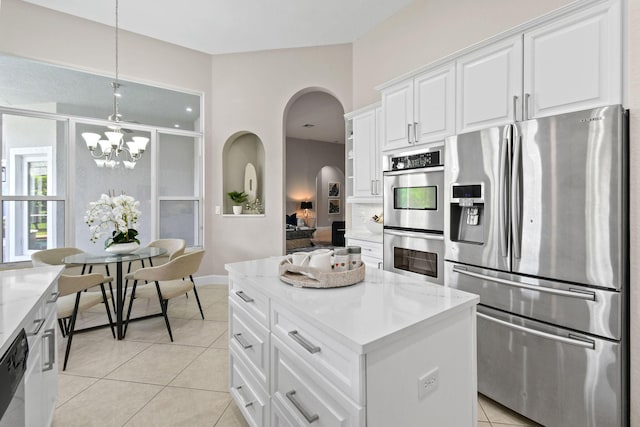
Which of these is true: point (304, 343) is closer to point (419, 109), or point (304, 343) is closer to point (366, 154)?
point (419, 109)

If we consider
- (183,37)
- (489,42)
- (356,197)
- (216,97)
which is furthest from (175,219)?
(489,42)

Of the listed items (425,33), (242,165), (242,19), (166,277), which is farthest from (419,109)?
(242,165)

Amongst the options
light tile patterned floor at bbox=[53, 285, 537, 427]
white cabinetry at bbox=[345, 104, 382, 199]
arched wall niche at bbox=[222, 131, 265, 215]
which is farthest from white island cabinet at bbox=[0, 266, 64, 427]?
arched wall niche at bbox=[222, 131, 265, 215]

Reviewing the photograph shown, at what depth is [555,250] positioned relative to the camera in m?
1.77

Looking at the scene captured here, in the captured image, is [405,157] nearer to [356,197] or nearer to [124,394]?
[356,197]

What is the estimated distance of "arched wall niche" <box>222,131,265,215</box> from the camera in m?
5.24

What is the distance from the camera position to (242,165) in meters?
5.44

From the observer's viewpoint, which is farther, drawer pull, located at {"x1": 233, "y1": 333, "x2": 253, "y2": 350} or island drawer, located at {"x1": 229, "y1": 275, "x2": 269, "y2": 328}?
drawer pull, located at {"x1": 233, "y1": 333, "x2": 253, "y2": 350}

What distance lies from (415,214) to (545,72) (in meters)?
1.28

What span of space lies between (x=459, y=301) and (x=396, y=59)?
330 cm

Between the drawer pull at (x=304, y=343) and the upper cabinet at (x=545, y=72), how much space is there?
1.85 m

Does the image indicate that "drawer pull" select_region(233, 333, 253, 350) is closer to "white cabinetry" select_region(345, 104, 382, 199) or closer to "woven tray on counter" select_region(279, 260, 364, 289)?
"woven tray on counter" select_region(279, 260, 364, 289)

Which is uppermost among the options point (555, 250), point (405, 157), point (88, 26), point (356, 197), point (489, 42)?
point (88, 26)

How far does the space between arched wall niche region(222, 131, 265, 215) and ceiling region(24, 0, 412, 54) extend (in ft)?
4.73
